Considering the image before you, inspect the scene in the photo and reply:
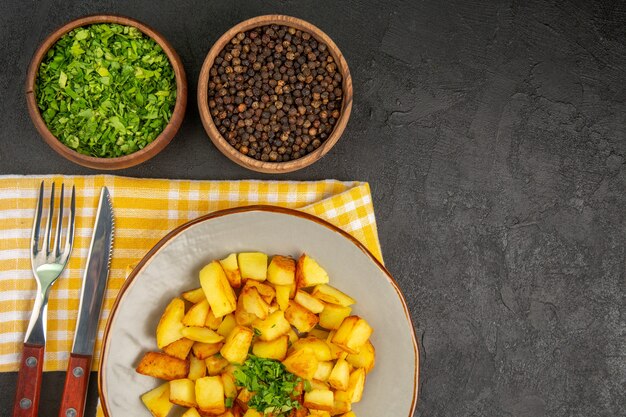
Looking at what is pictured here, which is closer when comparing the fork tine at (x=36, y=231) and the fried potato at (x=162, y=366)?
the fried potato at (x=162, y=366)

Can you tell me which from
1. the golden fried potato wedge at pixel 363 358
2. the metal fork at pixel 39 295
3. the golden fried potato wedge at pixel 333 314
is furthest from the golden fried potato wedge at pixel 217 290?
the metal fork at pixel 39 295

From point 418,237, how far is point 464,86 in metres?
0.51

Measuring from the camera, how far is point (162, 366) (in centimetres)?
158

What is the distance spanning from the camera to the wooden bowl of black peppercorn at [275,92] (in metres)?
1.69

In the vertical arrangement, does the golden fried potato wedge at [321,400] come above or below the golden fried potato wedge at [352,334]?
below

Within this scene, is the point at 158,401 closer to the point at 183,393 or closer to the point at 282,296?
the point at 183,393

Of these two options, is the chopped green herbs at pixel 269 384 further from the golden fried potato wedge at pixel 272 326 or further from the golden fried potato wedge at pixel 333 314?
the golden fried potato wedge at pixel 333 314

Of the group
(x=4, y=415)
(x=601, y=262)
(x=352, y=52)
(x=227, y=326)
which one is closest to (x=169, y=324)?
(x=227, y=326)

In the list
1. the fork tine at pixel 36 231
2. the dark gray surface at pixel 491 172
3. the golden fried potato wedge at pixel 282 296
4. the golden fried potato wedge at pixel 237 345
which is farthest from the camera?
the dark gray surface at pixel 491 172

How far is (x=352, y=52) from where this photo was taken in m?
1.90

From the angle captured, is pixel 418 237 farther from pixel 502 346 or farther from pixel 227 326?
pixel 227 326

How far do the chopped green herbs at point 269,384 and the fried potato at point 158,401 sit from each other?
0.70 ft

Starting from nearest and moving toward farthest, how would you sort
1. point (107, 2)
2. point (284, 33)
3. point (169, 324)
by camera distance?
point (169, 324)
point (284, 33)
point (107, 2)

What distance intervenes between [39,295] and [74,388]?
0.28 meters
